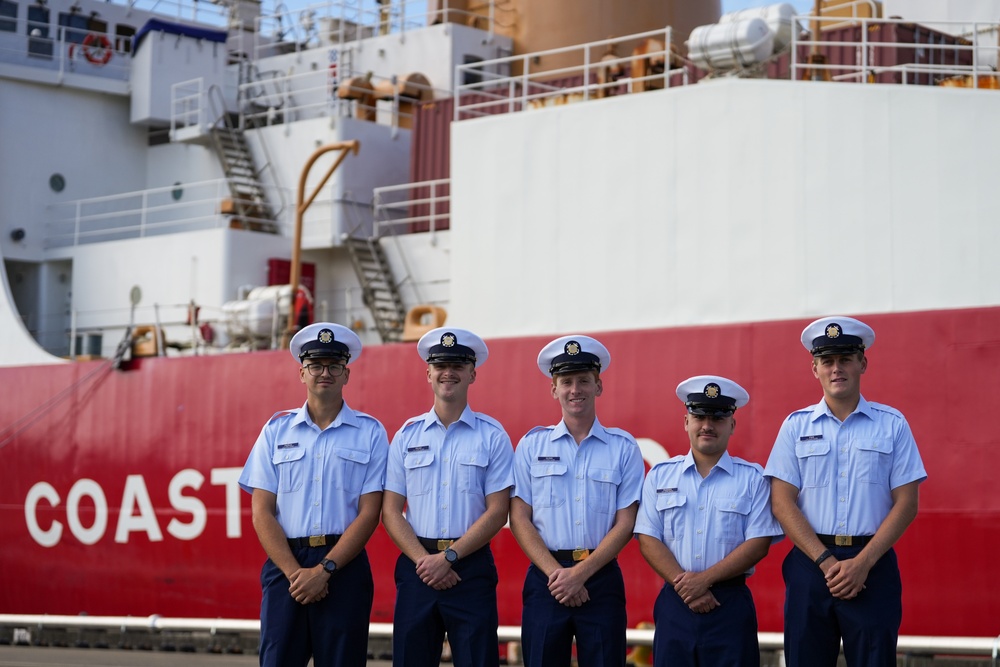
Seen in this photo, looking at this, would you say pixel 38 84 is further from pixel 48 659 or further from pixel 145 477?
pixel 48 659

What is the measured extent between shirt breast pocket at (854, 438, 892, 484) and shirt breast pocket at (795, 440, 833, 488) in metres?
0.12

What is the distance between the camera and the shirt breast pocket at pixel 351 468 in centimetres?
518

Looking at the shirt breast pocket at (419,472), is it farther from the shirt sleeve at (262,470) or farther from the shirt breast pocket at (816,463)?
the shirt breast pocket at (816,463)

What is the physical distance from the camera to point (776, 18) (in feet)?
31.2

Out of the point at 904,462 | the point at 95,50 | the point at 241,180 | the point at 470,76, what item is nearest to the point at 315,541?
the point at 904,462

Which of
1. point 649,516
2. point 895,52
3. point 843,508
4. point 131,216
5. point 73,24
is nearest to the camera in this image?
point 843,508

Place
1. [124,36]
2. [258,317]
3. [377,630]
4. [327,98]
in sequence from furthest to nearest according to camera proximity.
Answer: [124,36] → [327,98] → [258,317] → [377,630]

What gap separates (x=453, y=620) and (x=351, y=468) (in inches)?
28.5

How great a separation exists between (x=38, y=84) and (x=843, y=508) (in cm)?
1162

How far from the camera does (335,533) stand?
5.14 meters

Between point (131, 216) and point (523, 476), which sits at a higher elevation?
point (131, 216)

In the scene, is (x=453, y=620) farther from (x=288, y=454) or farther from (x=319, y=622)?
(x=288, y=454)

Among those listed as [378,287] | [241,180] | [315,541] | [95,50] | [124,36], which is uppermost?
[124,36]

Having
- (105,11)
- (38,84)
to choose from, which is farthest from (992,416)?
(105,11)
